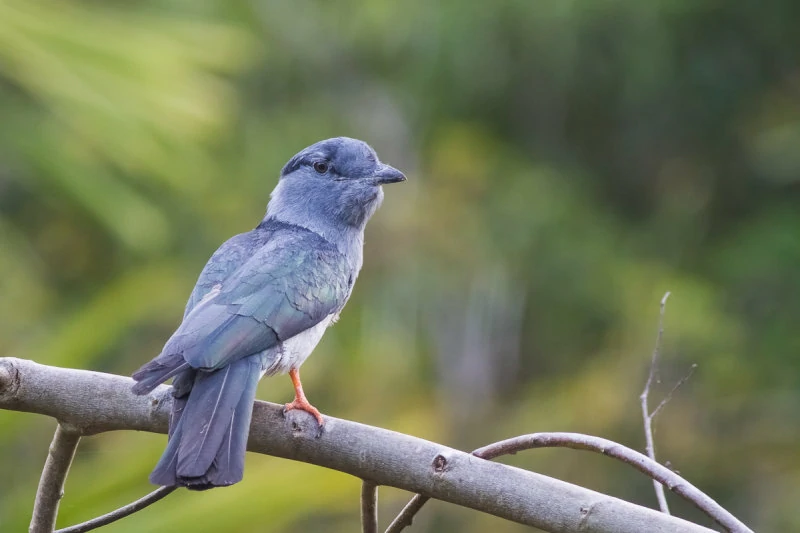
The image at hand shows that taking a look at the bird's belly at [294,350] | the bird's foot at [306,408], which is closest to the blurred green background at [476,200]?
the bird's belly at [294,350]

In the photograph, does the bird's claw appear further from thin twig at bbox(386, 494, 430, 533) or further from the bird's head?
the bird's head

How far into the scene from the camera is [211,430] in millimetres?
2545

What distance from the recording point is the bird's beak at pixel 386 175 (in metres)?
3.76

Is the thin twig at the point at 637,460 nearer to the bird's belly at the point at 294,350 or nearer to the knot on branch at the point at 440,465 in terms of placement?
the knot on branch at the point at 440,465

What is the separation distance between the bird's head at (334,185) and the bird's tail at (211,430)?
1.02 meters

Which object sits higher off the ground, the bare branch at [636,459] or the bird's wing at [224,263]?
the bird's wing at [224,263]

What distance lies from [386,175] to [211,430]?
1.48 metres

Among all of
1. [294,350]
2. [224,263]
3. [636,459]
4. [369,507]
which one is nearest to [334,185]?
[224,263]

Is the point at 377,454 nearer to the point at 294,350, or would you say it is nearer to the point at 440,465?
the point at 440,465

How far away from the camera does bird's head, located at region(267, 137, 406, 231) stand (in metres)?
3.81

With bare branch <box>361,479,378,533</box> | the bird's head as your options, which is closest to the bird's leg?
bare branch <box>361,479,378,533</box>

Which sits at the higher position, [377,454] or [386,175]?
[386,175]

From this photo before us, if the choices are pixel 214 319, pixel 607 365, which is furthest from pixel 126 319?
pixel 607 365

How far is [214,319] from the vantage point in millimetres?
2900
